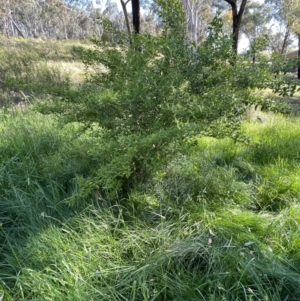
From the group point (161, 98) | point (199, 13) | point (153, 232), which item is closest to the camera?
point (153, 232)

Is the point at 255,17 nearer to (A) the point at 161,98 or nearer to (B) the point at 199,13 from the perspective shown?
(B) the point at 199,13

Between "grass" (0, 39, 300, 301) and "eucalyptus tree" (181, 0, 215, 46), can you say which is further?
"eucalyptus tree" (181, 0, 215, 46)

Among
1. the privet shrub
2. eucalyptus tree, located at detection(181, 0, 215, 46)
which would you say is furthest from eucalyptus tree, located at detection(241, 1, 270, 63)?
the privet shrub

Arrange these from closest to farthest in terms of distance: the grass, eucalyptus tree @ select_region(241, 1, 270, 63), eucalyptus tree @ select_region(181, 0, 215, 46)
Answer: the grass → eucalyptus tree @ select_region(181, 0, 215, 46) → eucalyptus tree @ select_region(241, 1, 270, 63)

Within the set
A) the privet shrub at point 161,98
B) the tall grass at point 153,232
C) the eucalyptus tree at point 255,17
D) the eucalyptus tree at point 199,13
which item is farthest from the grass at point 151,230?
the eucalyptus tree at point 255,17

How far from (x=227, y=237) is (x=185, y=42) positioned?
1.45 metres

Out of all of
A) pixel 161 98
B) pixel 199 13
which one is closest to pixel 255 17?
pixel 199 13

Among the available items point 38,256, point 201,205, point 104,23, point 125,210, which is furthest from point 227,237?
point 104,23

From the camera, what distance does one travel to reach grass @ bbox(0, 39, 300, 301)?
4.49 feet

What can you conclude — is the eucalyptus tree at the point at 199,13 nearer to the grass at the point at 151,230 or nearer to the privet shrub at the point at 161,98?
the privet shrub at the point at 161,98

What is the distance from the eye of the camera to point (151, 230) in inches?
68.1

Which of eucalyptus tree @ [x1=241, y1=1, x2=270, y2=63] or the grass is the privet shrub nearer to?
the grass

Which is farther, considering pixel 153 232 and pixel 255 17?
pixel 255 17

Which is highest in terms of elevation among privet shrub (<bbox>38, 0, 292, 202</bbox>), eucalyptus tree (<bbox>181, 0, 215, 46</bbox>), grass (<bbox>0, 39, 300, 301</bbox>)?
eucalyptus tree (<bbox>181, 0, 215, 46</bbox>)
